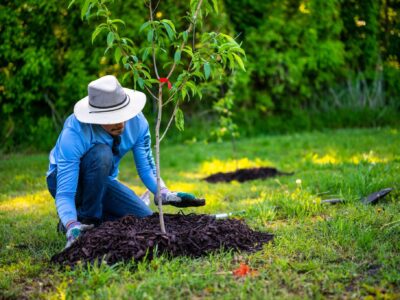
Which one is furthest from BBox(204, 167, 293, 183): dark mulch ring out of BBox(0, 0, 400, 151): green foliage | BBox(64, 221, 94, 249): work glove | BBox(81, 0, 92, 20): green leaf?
BBox(81, 0, 92, 20): green leaf

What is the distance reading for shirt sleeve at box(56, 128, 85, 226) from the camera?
3.46 meters

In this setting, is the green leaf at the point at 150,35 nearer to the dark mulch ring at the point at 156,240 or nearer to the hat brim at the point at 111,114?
the hat brim at the point at 111,114

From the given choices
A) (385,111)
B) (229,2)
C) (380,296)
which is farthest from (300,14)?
(380,296)

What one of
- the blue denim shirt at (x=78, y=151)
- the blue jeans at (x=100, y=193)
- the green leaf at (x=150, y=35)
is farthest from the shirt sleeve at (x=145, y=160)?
the green leaf at (x=150, y=35)

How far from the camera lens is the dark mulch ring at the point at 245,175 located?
6.32 metres

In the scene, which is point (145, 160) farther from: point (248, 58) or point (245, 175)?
point (248, 58)

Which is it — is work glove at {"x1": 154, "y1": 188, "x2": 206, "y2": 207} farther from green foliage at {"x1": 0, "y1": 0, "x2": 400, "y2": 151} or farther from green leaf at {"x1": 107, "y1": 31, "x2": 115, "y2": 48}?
green foliage at {"x1": 0, "y1": 0, "x2": 400, "y2": 151}

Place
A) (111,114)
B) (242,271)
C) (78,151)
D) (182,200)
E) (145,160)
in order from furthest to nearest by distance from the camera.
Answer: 1. (145,160)
2. (182,200)
3. (78,151)
4. (111,114)
5. (242,271)

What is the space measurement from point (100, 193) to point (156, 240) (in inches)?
27.7

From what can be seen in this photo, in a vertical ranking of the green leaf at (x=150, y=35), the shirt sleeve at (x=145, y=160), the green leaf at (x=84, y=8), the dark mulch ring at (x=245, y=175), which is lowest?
the dark mulch ring at (x=245, y=175)

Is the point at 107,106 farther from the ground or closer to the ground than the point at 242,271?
farther from the ground

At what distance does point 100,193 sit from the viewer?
385 cm

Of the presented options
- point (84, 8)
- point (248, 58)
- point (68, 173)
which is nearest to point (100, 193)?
point (68, 173)

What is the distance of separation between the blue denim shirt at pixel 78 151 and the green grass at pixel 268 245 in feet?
1.47
